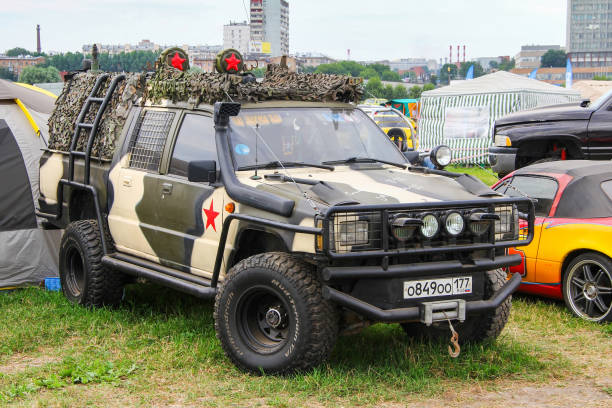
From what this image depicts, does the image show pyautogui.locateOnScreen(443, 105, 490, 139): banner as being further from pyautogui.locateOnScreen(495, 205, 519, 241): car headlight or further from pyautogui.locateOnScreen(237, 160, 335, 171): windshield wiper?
pyautogui.locateOnScreen(495, 205, 519, 241): car headlight

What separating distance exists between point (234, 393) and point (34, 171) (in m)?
4.98

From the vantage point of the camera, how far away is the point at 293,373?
5602mm

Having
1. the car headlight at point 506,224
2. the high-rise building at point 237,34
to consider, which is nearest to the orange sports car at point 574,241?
the car headlight at point 506,224

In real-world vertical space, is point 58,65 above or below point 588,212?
above

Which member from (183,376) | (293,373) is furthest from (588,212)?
(183,376)

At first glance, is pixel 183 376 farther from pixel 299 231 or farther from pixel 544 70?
pixel 544 70

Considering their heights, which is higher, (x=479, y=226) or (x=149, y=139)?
(x=149, y=139)

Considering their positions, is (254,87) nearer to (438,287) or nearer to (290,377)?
(438,287)

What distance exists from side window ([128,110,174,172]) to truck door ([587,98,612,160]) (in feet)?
21.4

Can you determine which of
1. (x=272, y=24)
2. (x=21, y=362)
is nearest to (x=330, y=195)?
(x=21, y=362)

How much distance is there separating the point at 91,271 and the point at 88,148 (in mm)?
1197

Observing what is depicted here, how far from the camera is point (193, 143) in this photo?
681cm

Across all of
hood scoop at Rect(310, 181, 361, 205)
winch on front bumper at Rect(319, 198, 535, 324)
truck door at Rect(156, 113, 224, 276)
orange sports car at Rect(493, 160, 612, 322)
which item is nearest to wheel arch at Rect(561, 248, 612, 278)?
orange sports car at Rect(493, 160, 612, 322)

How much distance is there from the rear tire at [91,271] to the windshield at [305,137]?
212cm
